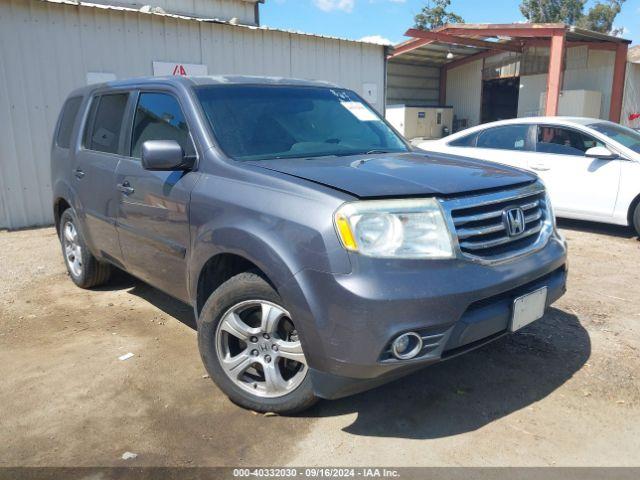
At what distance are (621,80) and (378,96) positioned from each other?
11528mm

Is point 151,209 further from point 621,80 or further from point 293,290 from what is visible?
point 621,80

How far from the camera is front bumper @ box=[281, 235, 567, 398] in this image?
2363mm

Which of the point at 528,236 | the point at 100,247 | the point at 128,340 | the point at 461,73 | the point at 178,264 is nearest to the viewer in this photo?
the point at 528,236

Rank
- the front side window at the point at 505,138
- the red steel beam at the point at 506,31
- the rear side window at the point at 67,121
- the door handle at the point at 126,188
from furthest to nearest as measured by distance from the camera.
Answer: the red steel beam at the point at 506,31 → the front side window at the point at 505,138 → the rear side window at the point at 67,121 → the door handle at the point at 126,188

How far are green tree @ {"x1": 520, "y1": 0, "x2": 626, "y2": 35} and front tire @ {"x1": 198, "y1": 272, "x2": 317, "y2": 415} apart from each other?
2598 inches

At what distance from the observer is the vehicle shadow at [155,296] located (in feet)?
14.9

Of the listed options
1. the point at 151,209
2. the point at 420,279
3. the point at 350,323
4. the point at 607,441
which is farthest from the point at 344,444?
the point at 151,209

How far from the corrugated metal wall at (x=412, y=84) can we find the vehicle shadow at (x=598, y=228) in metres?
18.4

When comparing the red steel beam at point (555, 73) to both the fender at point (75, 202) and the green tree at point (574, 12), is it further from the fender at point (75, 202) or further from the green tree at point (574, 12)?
the green tree at point (574, 12)

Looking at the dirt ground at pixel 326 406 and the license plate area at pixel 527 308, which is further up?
the license plate area at pixel 527 308

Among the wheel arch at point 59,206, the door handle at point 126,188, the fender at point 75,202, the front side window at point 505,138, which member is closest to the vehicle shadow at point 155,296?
the fender at point 75,202

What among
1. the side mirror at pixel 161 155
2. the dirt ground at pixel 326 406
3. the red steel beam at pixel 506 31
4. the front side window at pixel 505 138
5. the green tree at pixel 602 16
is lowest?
the dirt ground at pixel 326 406

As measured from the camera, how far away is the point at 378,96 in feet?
38.9

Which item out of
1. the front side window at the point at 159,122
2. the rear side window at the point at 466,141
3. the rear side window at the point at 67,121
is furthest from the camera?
the rear side window at the point at 466,141
